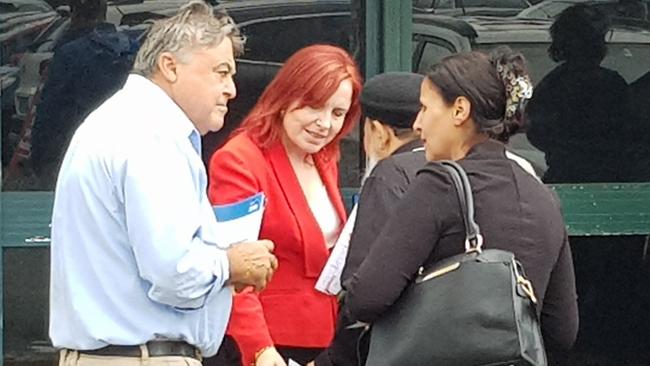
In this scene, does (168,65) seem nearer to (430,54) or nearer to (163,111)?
(163,111)

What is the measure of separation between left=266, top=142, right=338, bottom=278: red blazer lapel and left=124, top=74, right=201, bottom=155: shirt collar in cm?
56

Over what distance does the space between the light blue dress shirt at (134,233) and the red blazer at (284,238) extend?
0.50m

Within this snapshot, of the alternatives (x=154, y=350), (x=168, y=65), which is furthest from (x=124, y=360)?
(x=168, y=65)

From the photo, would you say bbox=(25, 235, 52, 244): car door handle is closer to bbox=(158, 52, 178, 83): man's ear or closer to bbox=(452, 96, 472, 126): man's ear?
bbox=(158, 52, 178, 83): man's ear

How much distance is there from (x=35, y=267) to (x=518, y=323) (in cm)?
246

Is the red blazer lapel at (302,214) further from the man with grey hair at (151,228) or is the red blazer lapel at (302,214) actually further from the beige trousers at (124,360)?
the beige trousers at (124,360)

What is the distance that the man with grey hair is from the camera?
128 inches

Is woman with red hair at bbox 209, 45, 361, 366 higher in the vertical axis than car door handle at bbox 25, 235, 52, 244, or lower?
higher

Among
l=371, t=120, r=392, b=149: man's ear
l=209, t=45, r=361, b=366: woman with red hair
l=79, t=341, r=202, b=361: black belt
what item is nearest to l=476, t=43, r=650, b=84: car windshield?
l=209, t=45, r=361, b=366: woman with red hair

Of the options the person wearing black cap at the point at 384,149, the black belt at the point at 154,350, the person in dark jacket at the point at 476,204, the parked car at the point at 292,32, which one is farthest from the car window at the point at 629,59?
the black belt at the point at 154,350

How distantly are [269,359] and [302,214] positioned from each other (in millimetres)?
441

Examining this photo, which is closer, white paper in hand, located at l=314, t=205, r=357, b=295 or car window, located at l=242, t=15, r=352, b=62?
white paper in hand, located at l=314, t=205, r=357, b=295

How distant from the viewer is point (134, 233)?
3232 millimetres

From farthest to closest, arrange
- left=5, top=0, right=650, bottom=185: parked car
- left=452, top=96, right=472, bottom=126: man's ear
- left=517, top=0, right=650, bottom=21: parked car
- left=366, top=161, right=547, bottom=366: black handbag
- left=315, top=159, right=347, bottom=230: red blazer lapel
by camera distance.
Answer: left=517, top=0, right=650, bottom=21: parked car, left=5, top=0, right=650, bottom=185: parked car, left=315, top=159, right=347, bottom=230: red blazer lapel, left=452, top=96, right=472, bottom=126: man's ear, left=366, top=161, right=547, bottom=366: black handbag
